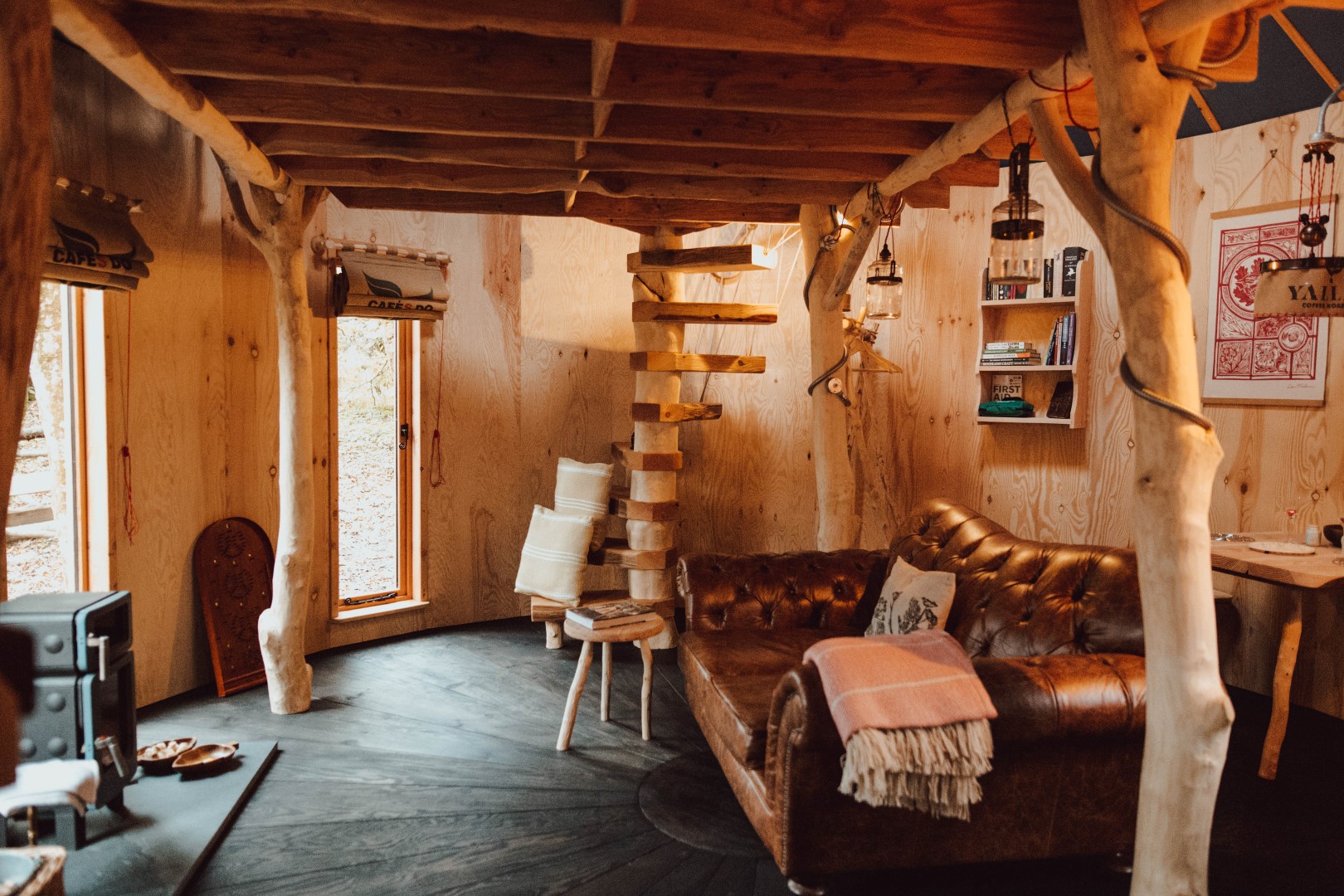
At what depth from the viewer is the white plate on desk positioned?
11.8 ft

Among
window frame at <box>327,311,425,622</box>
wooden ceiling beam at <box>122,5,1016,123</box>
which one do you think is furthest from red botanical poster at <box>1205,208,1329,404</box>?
window frame at <box>327,311,425,622</box>

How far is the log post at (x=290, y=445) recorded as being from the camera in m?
3.94

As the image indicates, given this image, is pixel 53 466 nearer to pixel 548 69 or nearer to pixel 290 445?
pixel 290 445

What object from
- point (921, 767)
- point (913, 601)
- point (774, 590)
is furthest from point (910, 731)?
point (774, 590)

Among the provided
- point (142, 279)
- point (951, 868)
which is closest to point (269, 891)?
point (951, 868)

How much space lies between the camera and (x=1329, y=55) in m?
3.73

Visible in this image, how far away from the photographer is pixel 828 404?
452 cm

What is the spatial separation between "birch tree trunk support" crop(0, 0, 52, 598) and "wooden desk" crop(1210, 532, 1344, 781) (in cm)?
383

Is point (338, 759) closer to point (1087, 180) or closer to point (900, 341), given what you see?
point (1087, 180)

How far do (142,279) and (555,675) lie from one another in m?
2.64

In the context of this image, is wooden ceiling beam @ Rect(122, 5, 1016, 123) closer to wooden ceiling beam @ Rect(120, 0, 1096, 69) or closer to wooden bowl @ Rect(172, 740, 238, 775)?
wooden ceiling beam @ Rect(120, 0, 1096, 69)

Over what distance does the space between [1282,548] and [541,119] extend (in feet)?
11.2

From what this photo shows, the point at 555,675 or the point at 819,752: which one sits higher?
the point at 819,752

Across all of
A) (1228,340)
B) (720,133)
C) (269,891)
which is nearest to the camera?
(269,891)
